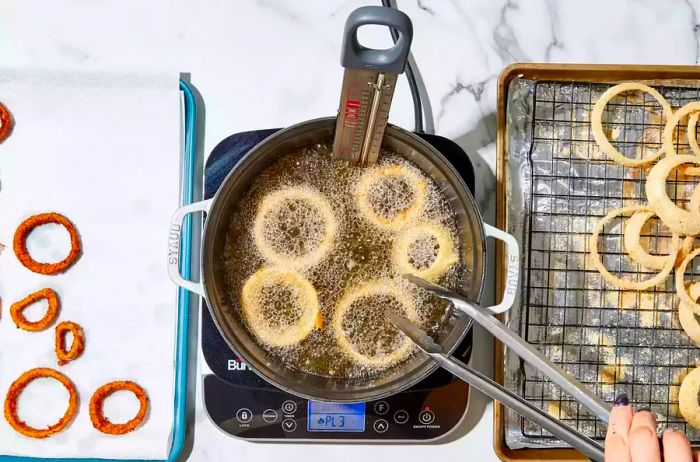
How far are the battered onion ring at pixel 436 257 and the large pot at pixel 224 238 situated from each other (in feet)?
0.07

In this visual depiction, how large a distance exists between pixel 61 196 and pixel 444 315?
53 cm

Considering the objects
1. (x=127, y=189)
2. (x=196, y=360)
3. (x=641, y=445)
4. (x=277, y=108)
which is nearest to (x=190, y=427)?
(x=196, y=360)

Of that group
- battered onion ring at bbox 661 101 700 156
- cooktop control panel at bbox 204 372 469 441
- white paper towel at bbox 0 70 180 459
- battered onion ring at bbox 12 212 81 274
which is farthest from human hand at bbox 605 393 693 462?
battered onion ring at bbox 12 212 81 274

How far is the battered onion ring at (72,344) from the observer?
87cm

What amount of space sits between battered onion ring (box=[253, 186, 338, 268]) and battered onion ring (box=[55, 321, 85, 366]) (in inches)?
10.9

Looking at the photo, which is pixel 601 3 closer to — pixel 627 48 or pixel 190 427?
pixel 627 48

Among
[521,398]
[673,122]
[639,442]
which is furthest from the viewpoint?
[673,122]

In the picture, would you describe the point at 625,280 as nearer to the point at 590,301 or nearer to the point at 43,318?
the point at 590,301

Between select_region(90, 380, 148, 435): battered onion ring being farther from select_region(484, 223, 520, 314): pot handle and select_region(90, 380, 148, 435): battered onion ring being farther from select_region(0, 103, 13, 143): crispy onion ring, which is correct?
select_region(484, 223, 520, 314): pot handle

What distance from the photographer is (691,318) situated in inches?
34.0

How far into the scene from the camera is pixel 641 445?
513mm

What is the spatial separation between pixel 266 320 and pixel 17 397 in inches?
14.1

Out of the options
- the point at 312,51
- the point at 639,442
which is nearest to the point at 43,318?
the point at 312,51

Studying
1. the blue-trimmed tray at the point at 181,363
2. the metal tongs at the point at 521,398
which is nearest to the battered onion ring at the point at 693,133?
the metal tongs at the point at 521,398
